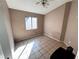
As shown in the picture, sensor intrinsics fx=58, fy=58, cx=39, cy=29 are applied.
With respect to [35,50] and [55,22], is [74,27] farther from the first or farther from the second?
[35,50]

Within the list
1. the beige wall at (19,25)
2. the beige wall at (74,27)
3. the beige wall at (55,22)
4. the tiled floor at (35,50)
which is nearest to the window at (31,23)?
the beige wall at (19,25)

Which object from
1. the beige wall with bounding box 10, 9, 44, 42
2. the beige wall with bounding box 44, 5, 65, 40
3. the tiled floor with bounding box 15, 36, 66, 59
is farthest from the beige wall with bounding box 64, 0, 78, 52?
the beige wall with bounding box 10, 9, 44, 42

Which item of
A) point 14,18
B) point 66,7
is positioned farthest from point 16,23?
point 66,7

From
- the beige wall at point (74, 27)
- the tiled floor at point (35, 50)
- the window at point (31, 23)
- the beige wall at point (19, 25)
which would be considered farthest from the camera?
the window at point (31, 23)

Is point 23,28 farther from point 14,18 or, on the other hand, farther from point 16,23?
point 14,18

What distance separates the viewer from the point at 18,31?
12.7ft

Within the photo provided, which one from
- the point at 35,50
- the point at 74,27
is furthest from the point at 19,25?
the point at 74,27

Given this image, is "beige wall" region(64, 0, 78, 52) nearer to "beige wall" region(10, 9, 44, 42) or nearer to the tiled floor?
the tiled floor

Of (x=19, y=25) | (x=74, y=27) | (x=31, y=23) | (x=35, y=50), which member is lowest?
(x=35, y=50)

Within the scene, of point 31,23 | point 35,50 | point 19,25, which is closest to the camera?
point 35,50

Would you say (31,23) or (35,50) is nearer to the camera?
(35,50)

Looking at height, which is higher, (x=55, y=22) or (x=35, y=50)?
(x=55, y=22)

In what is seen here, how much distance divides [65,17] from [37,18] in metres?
2.15

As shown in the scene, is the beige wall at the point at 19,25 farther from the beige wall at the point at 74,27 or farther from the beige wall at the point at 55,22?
the beige wall at the point at 74,27
